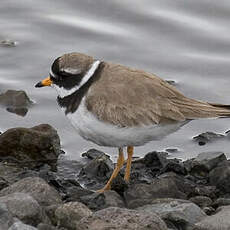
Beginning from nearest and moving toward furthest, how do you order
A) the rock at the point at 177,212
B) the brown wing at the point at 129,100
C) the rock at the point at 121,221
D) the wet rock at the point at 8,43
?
1. the rock at the point at 121,221
2. the rock at the point at 177,212
3. the brown wing at the point at 129,100
4. the wet rock at the point at 8,43

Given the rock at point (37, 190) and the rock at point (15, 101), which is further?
the rock at point (15, 101)

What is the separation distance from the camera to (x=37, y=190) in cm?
637

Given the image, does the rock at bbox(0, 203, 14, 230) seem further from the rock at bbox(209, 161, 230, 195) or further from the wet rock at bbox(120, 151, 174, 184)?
the rock at bbox(209, 161, 230, 195)

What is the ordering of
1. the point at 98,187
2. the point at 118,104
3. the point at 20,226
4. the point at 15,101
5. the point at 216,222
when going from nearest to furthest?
the point at 20,226
the point at 216,222
the point at 118,104
the point at 98,187
the point at 15,101

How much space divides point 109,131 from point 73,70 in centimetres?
Answer: 70

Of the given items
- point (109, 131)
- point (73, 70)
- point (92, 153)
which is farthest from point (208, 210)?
point (92, 153)

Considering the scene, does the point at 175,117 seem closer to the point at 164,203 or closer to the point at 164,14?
the point at 164,203

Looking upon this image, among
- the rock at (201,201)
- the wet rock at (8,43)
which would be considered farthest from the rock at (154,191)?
the wet rock at (8,43)

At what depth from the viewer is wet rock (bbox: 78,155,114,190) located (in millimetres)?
7570

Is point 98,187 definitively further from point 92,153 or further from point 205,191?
point 205,191

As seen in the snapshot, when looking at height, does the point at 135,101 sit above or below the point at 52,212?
above

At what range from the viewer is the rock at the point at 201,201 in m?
6.68

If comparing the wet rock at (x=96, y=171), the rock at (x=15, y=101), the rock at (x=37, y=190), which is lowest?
the rock at (x=15, y=101)

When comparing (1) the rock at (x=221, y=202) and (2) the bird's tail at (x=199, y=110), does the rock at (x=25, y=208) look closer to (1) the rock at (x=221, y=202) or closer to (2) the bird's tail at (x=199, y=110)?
(1) the rock at (x=221, y=202)
